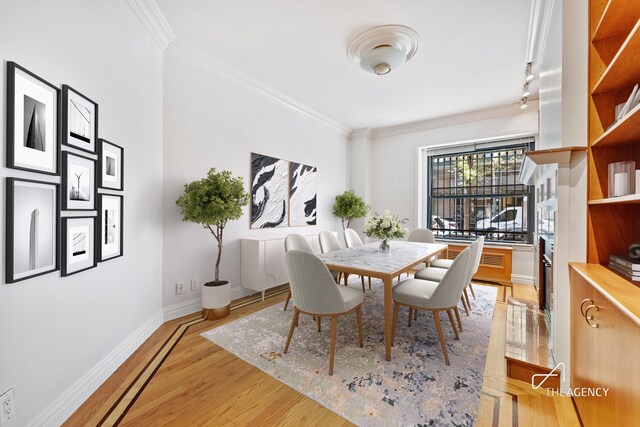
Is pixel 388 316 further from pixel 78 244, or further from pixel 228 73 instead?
pixel 228 73

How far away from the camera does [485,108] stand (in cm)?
427

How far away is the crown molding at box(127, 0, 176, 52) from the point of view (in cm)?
210

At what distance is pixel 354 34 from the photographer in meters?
2.47

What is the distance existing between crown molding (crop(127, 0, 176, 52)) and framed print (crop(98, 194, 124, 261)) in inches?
60.5

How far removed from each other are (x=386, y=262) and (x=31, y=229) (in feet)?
7.60

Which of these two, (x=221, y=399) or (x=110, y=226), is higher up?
(x=110, y=226)

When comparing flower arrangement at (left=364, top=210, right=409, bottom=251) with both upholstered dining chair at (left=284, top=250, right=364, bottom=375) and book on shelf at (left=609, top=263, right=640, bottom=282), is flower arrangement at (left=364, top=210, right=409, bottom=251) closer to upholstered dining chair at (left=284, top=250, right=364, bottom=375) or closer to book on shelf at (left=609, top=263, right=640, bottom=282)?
upholstered dining chair at (left=284, top=250, right=364, bottom=375)

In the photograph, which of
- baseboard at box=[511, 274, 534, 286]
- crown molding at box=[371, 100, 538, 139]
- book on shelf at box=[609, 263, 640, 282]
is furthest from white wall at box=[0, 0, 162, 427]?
baseboard at box=[511, 274, 534, 286]

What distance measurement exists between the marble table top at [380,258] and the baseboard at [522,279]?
72.4 inches

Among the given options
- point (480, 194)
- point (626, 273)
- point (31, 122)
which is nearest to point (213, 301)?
point (31, 122)

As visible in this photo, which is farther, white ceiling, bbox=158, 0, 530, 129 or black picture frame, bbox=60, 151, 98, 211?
white ceiling, bbox=158, 0, 530, 129

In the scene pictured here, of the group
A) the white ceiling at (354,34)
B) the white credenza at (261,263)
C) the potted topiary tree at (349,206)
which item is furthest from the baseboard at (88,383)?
the potted topiary tree at (349,206)

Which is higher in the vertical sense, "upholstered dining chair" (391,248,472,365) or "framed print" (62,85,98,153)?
"framed print" (62,85,98,153)

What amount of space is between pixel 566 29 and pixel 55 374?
340cm
